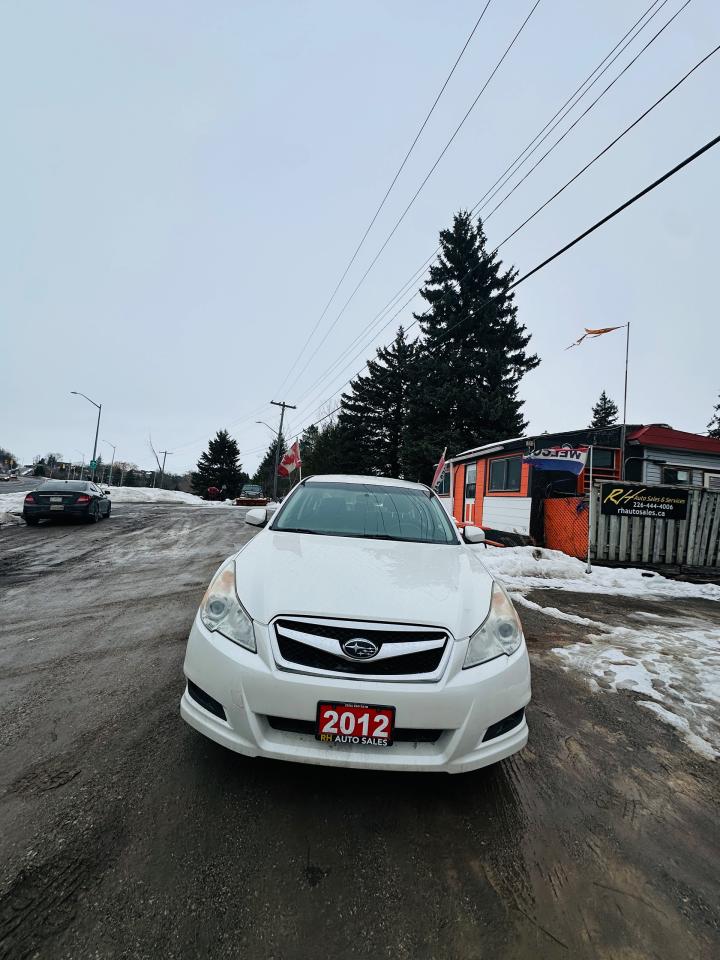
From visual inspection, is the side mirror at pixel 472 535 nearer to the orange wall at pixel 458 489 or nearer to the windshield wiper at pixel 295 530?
the windshield wiper at pixel 295 530

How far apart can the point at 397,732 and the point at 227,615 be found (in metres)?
0.95

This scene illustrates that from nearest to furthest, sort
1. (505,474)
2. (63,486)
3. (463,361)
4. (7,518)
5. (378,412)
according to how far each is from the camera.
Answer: (7,518) → (63,486) → (505,474) → (463,361) → (378,412)

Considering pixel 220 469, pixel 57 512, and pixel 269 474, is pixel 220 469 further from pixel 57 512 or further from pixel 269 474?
pixel 57 512

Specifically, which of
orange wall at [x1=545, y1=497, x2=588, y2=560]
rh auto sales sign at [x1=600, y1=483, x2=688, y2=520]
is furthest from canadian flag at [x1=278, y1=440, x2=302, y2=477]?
rh auto sales sign at [x1=600, y1=483, x2=688, y2=520]

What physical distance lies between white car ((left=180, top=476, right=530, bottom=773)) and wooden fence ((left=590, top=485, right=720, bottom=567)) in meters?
7.51

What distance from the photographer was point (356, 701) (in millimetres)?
1748

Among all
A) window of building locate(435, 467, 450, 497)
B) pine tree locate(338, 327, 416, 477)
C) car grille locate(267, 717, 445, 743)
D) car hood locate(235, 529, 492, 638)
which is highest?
pine tree locate(338, 327, 416, 477)

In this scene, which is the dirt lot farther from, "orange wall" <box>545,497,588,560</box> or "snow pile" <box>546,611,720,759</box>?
"orange wall" <box>545,497,588,560</box>

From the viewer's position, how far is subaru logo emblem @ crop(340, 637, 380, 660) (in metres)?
1.85

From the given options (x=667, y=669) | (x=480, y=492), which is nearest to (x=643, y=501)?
(x=667, y=669)

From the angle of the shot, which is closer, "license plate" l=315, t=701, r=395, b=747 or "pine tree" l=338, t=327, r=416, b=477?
"license plate" l=315, t=701, r=395, b=747

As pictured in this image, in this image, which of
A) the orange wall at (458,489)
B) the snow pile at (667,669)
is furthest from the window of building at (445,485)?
the snow pile at (667,669)

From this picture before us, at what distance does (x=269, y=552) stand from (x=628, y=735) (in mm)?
2533

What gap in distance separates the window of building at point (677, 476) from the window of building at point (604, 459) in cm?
172
